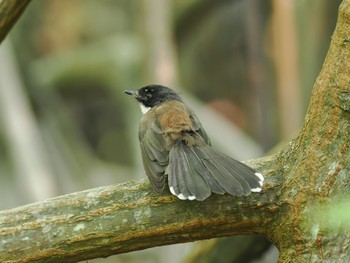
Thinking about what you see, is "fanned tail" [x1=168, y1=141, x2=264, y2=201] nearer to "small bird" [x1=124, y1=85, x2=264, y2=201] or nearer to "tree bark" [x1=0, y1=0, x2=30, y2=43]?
"small bird" [x1=124, y1=85, x2=264, y2=201]

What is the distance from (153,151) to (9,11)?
102 centimetres

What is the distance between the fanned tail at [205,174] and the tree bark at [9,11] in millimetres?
1066

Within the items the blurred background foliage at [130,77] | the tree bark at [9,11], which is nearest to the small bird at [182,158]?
the tree bark at [9,11]

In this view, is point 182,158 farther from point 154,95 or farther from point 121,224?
point 154,95

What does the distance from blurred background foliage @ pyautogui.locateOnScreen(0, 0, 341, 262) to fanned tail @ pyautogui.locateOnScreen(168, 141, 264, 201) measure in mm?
1539

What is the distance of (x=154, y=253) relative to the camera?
858 cm

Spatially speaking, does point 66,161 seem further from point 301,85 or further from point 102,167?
point 301,85

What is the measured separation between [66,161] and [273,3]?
2.81m

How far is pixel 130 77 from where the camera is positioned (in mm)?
8703

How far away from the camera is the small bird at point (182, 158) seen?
3.57 metres

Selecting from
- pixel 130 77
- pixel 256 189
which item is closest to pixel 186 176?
pixel 256 189

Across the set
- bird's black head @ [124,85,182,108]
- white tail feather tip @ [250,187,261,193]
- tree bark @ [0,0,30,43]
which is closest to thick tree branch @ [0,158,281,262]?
white tail feather tip @ [250,187,261,193]

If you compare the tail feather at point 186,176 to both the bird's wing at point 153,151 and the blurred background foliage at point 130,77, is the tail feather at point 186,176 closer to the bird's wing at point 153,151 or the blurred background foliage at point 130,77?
the bird's wing at point 153,151

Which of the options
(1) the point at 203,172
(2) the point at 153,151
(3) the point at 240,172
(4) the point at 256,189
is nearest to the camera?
(4) the point at 256,189
